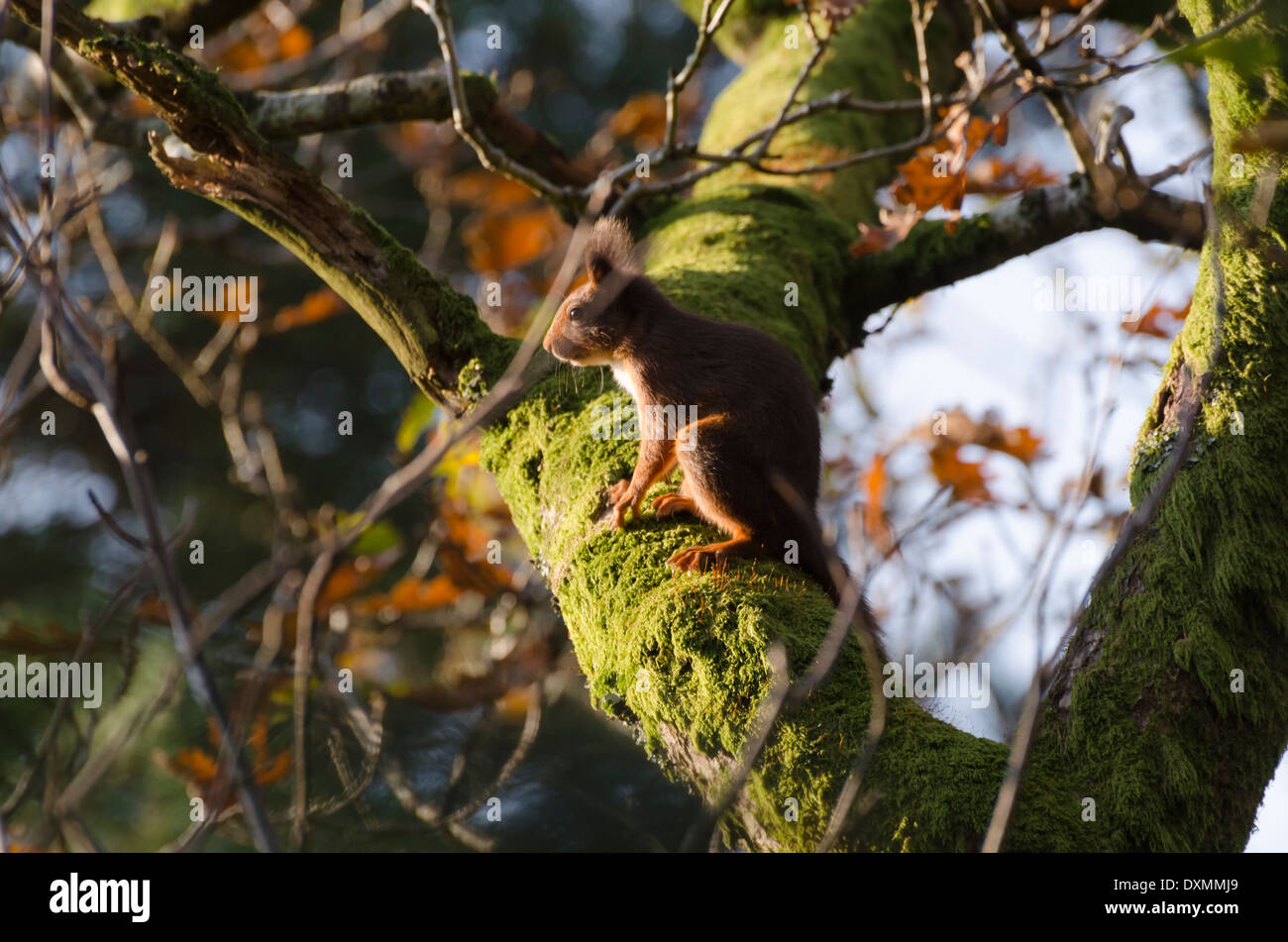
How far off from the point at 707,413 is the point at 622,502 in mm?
487

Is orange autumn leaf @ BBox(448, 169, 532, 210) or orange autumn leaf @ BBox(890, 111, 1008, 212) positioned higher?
orange autumn leaf @ BBox(448, 169, 532, 210)

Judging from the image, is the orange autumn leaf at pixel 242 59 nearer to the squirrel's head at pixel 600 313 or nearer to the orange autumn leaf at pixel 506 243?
the orange autumn leaf at pixel 506 243

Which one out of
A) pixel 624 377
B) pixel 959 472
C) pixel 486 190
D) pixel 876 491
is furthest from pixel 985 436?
pixel 486 190

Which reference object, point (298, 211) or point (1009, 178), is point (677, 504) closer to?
point (298, 211)

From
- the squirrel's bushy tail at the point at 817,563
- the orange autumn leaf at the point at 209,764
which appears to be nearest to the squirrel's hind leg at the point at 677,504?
the squirrel's bushy tail at the point at 817,563

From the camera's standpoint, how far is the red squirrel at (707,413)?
3.04 m

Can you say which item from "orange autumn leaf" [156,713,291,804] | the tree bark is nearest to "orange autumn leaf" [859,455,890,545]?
the tree bark

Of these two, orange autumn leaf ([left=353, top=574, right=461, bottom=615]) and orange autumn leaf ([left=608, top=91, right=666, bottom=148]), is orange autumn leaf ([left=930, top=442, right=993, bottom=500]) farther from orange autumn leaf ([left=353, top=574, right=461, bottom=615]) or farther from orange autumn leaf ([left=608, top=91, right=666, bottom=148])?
orange autumn leaf ([left=608, top=91, right=666, bottom=148])

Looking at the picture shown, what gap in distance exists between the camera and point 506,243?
772cm

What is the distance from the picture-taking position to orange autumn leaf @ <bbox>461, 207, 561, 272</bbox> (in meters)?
7.69

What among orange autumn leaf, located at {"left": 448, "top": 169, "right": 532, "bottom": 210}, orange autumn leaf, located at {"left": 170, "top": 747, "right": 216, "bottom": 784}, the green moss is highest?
orange autumn leaf, located at {"left": 448, "top": 169, "right": 532, "bottom": 210}

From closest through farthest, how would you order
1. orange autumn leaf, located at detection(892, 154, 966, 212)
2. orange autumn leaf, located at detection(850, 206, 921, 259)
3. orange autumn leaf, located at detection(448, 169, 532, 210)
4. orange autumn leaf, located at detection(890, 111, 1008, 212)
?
orange autumn leaf, located at detection(890, 111, 1008, 212), orange autumn leaf, located at detection(892, 154, 966, 212), orange autumn leaf, located at detection(850, 206, 921, 259), orange autumn leaf, located at detection(448, 169, 532, 210)

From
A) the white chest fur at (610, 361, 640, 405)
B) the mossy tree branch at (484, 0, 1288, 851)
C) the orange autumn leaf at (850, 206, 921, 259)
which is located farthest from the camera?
the orange autumn leaf at (850, 206, 921, 259)

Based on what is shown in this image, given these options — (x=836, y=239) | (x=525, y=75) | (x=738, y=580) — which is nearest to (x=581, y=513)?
(x=738, y=580)
